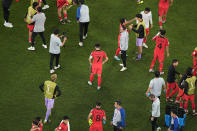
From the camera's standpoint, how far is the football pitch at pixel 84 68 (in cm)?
1552

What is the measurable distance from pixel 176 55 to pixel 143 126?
4960 millimetres

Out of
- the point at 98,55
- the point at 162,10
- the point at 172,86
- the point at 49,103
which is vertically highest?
the point at 162,10

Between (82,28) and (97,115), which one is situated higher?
(82,28)

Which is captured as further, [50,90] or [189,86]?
[189,86]

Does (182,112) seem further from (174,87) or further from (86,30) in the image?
(86,30)

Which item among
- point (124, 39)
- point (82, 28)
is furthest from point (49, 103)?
point (82, 28)

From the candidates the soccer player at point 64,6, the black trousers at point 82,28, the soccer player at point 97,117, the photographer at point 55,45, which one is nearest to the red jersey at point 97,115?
the soccer player at point 97,117

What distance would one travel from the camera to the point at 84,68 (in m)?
18.0

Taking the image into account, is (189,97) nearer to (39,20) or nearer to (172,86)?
(172,86)

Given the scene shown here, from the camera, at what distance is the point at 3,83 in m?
16.8

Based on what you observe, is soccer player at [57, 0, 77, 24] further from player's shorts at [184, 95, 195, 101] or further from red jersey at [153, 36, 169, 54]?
player's shorts at [184, 95, 195, 101]

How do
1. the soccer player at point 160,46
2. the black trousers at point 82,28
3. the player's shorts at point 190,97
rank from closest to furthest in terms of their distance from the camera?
the player's shorts at point 190,97
the soccer player at point 160,46
the black trousers at point 82,28

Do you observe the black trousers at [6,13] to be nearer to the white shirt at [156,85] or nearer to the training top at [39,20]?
the training top at [39,20]

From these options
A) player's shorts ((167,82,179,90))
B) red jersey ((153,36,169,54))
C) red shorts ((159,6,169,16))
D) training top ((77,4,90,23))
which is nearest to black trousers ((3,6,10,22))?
training top ((77,4,90,23))
